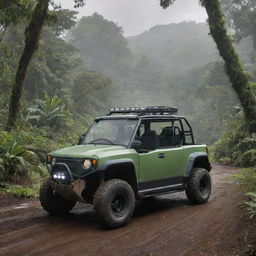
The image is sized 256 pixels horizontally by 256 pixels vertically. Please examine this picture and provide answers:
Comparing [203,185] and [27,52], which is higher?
[27,52]

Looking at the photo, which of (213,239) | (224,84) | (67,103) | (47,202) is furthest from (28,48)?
(224,84)

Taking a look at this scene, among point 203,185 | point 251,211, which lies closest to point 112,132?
point 203,185

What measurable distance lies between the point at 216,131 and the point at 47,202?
36.8 metres

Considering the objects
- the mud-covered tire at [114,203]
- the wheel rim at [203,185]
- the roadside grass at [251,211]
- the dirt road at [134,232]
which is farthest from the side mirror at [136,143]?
the wheel rim at [203,185]

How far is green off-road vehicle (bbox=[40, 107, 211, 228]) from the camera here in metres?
6.35

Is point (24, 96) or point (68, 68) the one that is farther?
point (68, 68)

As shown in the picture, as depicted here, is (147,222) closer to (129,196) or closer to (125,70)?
(129,196)

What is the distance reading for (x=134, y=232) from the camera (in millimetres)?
6086

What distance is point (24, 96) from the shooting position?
85.9ft

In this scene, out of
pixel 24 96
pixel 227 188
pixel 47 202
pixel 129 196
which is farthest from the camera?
pixel 24 96

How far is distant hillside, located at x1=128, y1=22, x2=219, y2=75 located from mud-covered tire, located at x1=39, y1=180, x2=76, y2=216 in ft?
238

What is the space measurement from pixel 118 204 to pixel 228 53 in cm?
935

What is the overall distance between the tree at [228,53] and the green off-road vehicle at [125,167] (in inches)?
232

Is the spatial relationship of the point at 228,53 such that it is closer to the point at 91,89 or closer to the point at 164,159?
the point at 164,159
